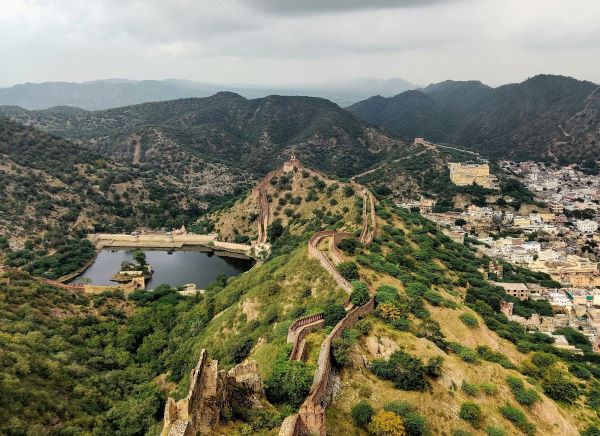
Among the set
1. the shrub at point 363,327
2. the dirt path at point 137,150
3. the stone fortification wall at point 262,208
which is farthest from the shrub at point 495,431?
the dirt path at point 137,150

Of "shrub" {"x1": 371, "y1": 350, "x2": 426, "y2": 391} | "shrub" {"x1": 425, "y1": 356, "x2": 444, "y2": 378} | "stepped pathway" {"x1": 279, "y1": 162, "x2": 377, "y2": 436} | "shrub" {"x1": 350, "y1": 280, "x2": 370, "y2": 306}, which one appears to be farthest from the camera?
"shrub" {"x1": 350, "y1": 280, "x2": 370, "y2": 306}

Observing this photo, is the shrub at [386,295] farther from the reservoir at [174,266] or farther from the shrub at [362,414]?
the reservoir at [174,266]

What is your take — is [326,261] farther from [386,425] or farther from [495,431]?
[386,425]

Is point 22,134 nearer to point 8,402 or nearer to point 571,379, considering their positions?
point 8,402

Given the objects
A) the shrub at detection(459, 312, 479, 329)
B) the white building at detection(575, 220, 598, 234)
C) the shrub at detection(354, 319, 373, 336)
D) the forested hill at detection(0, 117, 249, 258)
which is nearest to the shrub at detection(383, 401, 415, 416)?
the shrub at detection(354, 319, 373, 336)

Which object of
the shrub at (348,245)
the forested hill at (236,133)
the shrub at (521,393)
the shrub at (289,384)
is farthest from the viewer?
the forested hill at (236,133)

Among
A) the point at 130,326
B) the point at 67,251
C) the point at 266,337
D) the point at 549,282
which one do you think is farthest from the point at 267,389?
the point at 67,251

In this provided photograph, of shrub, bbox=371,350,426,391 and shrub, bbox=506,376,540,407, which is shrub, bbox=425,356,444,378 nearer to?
shrub, bbox=371,350,426,391
